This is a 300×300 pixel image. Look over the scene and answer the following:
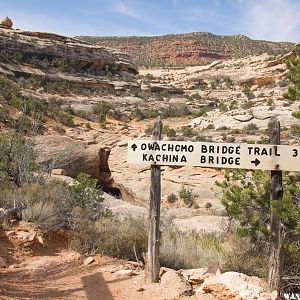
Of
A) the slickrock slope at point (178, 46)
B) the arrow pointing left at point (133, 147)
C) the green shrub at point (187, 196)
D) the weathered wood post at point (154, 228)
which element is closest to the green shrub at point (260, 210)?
the weathered wood post at point (154, 228)

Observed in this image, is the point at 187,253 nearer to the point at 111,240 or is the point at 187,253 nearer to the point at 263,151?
the point at 111,240

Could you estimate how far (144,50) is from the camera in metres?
98.0

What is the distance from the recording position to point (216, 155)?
16.7 ft

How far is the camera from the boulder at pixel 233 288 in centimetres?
452

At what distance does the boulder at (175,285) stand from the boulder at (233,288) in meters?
0.16

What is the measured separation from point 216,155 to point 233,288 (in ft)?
4.89

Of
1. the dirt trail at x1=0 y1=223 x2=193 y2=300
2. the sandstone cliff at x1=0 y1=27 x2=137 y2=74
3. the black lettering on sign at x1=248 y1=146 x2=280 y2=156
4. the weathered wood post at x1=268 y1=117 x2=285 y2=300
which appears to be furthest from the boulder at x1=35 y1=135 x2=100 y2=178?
the sandstone cliff at x1=0 y1=27 x2=137 y2=74

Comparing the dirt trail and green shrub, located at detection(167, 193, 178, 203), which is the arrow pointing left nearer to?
the dirt trail

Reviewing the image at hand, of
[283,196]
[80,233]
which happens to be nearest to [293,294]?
[283,196]

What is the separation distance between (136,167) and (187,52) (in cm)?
8148

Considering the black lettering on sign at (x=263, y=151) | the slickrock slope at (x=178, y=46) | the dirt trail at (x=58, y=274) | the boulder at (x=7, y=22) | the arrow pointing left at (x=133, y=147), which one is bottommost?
the dirt trail at (x=58, y=274)

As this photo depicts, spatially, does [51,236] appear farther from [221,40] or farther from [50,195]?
[221,40]

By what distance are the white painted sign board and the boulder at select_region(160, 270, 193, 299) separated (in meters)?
1.37

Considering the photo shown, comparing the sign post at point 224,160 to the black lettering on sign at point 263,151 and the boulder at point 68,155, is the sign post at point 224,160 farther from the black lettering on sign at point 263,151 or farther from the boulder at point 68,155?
the boulder at point 68,155
